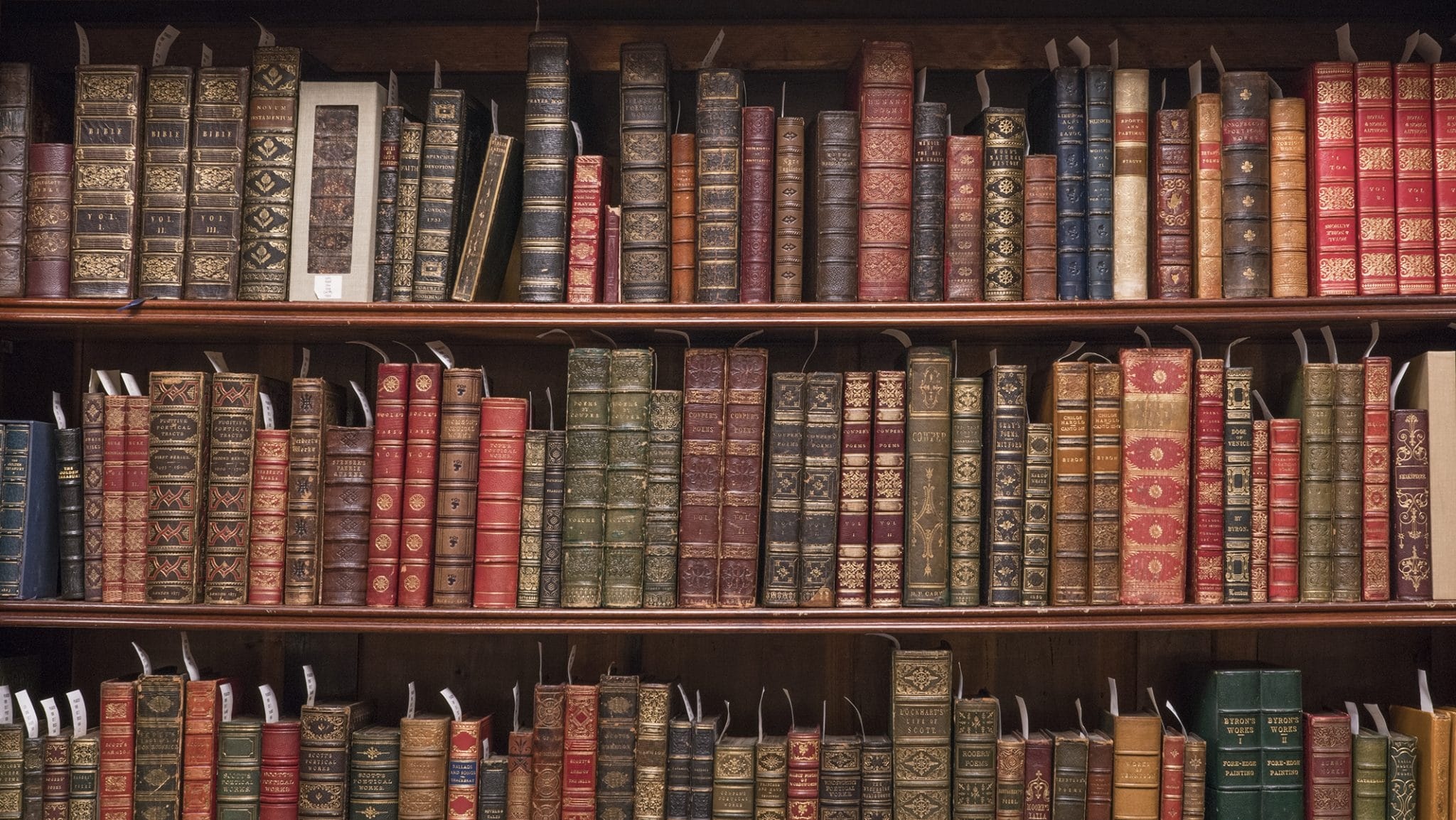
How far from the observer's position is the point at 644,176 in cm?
179

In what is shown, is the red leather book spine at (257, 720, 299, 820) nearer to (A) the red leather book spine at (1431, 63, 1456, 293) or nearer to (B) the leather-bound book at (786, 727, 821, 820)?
(B) the leather-bound book at (786, 727, 821, 820)

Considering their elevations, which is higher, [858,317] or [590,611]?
[858,317]

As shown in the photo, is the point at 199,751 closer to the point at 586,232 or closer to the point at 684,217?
the point at 586,232

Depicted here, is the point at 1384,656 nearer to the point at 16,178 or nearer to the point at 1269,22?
the point at 1269,22

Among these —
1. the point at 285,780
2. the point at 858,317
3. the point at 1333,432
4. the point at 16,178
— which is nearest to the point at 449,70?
the point at 16,178

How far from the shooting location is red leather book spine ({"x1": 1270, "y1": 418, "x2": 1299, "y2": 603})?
5.84 ft

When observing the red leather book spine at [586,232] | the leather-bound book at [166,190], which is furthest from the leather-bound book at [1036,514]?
the leather-bound book at [166,190]

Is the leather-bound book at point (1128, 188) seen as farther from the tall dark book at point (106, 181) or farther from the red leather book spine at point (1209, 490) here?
the tall dark book at point (106, 181)

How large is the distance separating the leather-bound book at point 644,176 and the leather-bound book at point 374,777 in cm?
85

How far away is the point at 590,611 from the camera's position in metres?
1.76

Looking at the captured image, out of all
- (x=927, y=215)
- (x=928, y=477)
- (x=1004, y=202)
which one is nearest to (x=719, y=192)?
(x=927, y=215)

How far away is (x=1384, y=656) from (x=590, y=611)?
153cm

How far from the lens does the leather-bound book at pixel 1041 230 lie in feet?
5.84

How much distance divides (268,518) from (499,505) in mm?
381
